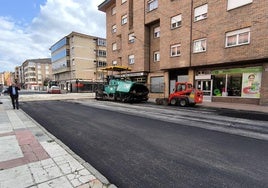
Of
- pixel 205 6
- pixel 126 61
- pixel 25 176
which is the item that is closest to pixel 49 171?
pixel 25 176

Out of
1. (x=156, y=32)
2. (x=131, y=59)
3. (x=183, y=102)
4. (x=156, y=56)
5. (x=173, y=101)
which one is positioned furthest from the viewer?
(x=131, y=59)

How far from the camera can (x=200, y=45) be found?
52.8ft

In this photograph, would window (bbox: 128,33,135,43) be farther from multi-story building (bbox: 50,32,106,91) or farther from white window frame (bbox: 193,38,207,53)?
multi-story building (bbox: 50,32,106,91)

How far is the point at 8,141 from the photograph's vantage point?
15.5ft

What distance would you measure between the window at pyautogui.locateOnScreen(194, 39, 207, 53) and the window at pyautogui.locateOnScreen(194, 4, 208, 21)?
88.1 inches

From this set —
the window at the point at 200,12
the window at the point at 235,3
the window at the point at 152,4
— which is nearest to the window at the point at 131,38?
the window at the point at 152,4

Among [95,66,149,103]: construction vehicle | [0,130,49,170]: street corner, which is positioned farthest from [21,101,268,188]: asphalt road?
[95,66,149,103]: construction vehicle

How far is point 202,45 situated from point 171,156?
15.0 m

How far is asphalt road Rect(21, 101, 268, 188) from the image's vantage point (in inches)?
114

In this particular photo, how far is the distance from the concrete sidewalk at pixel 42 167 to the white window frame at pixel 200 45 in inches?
621

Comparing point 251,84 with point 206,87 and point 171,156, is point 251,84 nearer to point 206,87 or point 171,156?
point 206,87

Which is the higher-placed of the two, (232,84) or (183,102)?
(232,84)

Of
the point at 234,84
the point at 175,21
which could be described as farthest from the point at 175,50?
the point at 234,84

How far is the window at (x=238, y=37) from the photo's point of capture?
13073 millimetres
